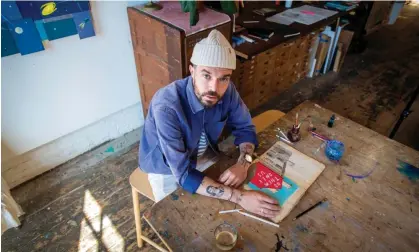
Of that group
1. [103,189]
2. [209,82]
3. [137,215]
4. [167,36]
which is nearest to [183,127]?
[209,82]

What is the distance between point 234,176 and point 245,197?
0.11 meters

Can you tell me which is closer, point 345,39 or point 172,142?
point 172,142

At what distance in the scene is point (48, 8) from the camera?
5.85 feet

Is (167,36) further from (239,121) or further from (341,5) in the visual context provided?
(341,5)

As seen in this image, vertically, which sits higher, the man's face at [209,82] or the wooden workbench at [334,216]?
the man's face at [209,82]

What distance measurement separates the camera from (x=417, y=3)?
253 inches

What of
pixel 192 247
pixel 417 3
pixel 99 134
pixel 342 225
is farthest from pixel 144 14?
pixel 417 3


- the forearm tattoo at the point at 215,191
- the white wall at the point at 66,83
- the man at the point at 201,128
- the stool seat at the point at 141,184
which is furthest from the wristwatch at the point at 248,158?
the white wall at the point at 66,83

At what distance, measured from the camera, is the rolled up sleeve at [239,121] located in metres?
1.48

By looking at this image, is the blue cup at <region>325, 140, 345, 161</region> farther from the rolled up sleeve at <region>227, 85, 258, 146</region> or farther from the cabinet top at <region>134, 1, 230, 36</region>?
the cabinet top at <region>134, 1, 230, 36</region>

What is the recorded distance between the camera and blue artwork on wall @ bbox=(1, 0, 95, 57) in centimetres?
168

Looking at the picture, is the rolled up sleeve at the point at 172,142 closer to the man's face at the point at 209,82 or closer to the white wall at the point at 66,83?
the man's face at the point at 209,82

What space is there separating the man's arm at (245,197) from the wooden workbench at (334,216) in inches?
1.2

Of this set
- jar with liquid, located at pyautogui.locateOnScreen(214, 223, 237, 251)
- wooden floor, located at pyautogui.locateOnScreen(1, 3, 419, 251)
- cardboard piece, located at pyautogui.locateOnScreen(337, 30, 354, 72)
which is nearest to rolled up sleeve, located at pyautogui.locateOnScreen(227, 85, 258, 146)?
jar with liquid, located at pyautogui.locateOnScreen(214, 223, 237, 251)
